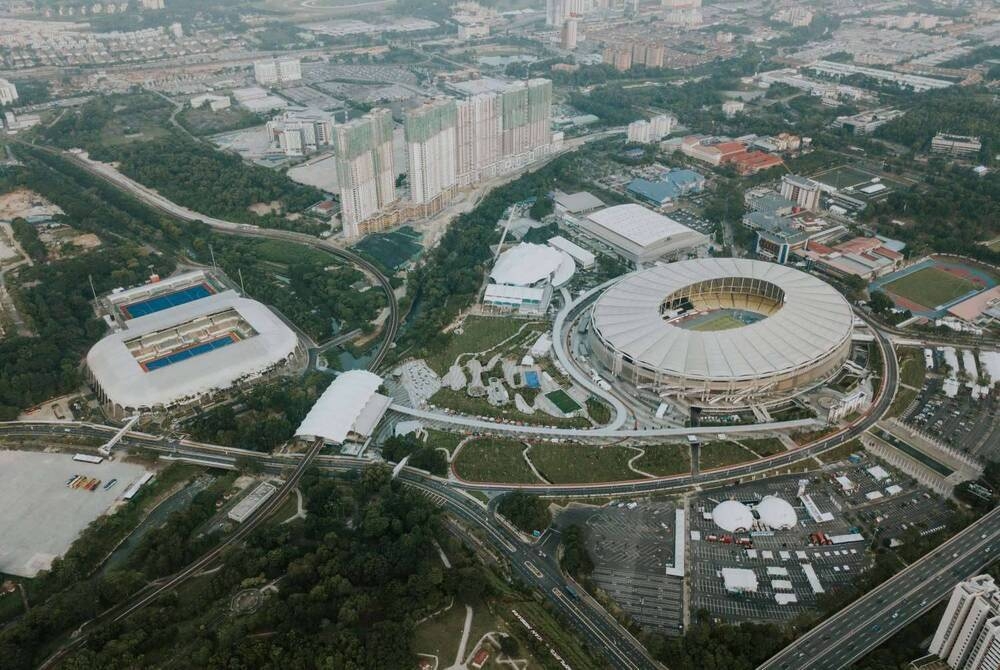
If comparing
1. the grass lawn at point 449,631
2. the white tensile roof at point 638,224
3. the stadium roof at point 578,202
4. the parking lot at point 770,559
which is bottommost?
the grass lawn at point 449,631

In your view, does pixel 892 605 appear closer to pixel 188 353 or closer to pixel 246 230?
pixel 188 353

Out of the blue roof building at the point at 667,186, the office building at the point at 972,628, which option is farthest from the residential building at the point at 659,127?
the office building at the point at 972,628

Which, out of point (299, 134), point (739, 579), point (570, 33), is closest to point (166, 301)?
point (299, 134)

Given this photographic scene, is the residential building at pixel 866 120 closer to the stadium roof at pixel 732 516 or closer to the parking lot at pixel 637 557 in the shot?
the stadium roof at pixel 732 516

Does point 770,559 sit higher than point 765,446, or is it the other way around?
point 765,446

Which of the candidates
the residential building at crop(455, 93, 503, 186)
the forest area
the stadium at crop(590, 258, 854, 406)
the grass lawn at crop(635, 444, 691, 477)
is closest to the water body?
the forest area

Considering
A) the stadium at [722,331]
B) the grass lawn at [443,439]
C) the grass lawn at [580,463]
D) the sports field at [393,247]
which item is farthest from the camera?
the sports field at [393,247]

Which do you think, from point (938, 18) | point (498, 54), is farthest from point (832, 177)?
point (938, 18)
